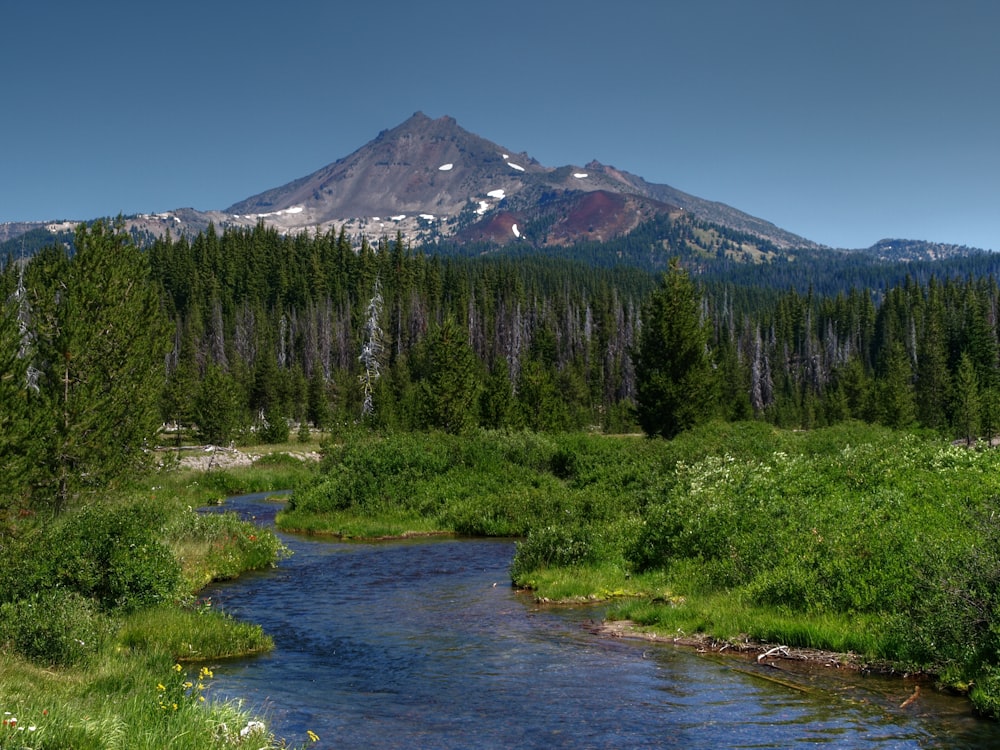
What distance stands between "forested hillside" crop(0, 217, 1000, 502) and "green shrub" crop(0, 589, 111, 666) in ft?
22.4

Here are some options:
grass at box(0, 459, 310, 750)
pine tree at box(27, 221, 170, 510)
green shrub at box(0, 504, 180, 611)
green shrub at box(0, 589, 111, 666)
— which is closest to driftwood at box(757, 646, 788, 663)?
grass at box(0, 459, 310, 750)

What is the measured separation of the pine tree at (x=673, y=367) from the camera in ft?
178

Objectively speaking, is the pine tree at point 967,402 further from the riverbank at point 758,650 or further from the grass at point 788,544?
the riverbank at point 758,650

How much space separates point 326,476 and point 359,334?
10661 cm

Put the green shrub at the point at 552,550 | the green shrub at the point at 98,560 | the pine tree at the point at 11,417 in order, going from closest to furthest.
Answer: the green shrub at the point at 98,560, the pine tree at the point at 11,417, the green shrub at the point at 552,550

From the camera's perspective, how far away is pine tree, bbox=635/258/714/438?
2141 inches

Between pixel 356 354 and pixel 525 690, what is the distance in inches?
5266

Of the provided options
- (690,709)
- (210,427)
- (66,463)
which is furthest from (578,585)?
(210,427)

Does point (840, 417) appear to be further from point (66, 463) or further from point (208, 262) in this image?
point (208, 262)

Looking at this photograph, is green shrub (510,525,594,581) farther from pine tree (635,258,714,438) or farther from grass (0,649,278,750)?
pine tree (635,258,714,438)

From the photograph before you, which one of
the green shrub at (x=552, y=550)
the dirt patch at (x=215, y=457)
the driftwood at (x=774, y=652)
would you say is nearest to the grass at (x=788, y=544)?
the green shrub at (x=552, y=550)

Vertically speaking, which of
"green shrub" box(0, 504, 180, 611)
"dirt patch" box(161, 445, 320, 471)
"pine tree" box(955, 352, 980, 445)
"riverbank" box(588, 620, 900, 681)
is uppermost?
"green shrub" box(0, 504, 180, 611)

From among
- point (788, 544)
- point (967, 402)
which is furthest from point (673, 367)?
point (967, 402)

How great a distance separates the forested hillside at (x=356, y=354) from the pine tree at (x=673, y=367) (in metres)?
0.48
